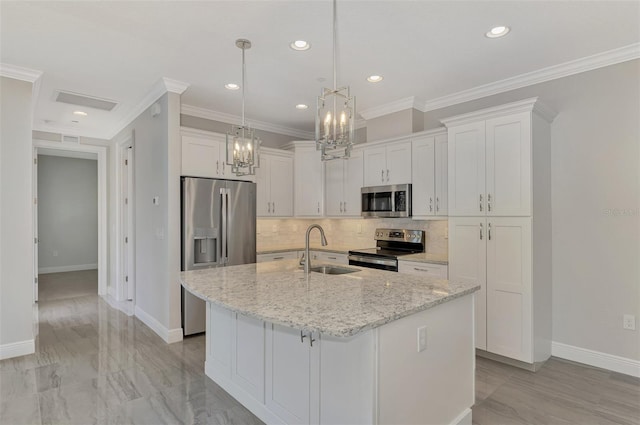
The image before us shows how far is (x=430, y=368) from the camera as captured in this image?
6.52 ft

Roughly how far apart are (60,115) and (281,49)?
3.76 meters

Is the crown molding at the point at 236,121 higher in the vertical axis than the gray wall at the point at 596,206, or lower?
higher

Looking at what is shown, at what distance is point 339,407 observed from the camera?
1798 millimetres

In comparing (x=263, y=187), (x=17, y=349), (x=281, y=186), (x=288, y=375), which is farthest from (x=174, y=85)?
(x=288, y=375)

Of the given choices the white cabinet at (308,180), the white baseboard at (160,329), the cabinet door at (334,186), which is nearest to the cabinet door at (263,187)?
the white cabinet at (308,180)

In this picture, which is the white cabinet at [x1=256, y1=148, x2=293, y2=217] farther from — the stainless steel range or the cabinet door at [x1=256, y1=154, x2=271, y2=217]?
the stainless steel range

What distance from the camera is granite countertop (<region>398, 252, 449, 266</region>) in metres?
3.76

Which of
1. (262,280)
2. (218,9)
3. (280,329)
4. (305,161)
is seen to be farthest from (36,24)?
(305,161)

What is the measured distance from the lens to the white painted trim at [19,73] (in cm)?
332

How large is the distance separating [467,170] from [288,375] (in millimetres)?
2613

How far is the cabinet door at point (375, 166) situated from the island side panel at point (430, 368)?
2401mm

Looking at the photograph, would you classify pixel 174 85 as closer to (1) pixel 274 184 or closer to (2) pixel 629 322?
(1) pixel 274 184

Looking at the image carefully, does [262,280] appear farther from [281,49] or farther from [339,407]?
[281,49]

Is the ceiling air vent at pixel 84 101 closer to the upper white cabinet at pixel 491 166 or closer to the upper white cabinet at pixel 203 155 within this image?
the upper white cabinet at pixel 203 155
